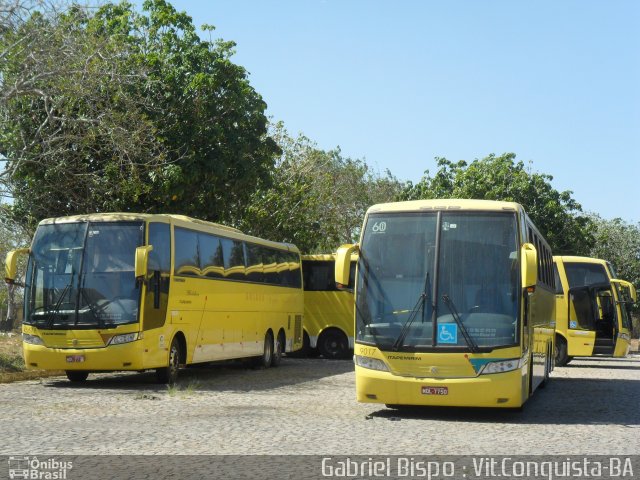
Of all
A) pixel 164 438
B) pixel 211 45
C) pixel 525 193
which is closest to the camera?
pixel 164 438

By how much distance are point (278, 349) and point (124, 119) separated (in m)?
9.63

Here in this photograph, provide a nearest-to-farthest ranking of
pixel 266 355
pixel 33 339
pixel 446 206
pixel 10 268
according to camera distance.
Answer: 1. pixel 446 206
2. pixel 10 268
3. pixel 33 339
4. pixel 266 355

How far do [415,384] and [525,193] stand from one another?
41859 millimetres

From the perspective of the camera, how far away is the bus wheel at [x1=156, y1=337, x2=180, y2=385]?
68.5ft

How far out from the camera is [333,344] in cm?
3522

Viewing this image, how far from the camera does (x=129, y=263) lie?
19.7 m

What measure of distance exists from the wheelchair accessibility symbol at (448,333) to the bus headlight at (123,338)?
23.4 ft

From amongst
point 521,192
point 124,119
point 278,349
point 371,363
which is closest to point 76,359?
point 124,119

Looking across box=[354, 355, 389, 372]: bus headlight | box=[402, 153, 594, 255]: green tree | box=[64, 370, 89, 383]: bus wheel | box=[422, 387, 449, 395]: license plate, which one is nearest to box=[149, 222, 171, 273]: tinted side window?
box=[64, 370, 89, 383]: bus wheel

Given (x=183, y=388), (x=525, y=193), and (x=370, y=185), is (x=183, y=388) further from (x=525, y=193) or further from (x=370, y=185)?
(x=370, y=185)

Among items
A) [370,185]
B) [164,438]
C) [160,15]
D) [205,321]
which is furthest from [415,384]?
[370,185]

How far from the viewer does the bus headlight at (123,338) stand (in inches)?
763

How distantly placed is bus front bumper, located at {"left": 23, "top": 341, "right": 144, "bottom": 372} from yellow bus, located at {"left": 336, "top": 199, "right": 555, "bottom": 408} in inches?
231

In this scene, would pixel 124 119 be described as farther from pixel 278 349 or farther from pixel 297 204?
pixel 297 204
